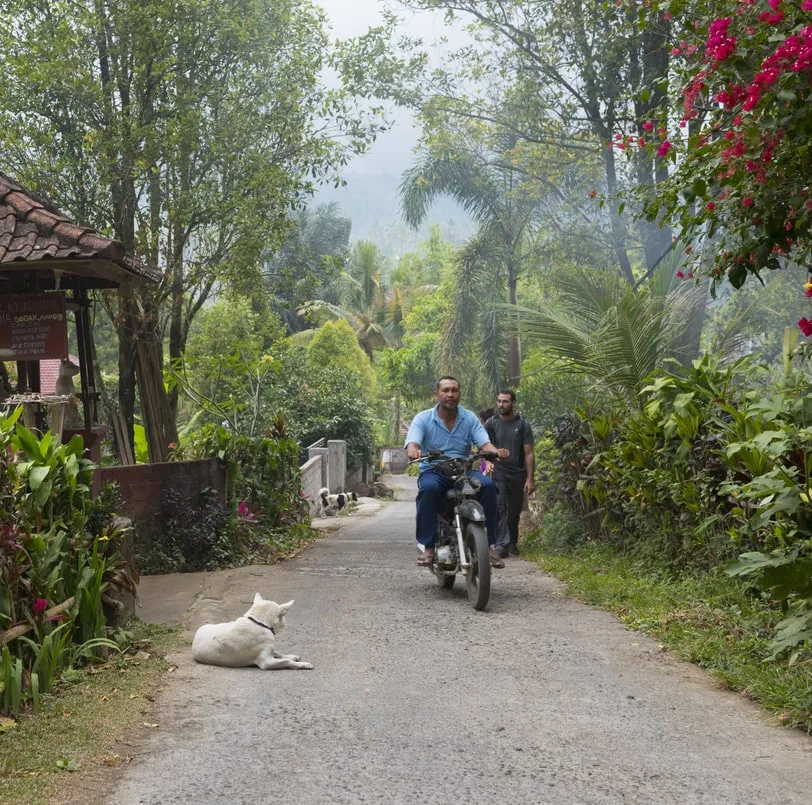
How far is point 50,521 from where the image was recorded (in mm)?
5879

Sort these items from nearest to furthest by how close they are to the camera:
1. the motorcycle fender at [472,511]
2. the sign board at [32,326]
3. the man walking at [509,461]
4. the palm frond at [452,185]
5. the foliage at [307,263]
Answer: the motorcycle fender at [472,511]
the sign board at [32,326]
the man walking at [509,461]
the foliage at [307,263]
the palm frond at [452,185]

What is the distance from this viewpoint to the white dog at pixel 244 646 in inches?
239

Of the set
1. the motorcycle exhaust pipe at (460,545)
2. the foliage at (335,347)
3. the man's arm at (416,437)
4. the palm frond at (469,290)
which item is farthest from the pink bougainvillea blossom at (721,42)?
the foliage at (335,347)

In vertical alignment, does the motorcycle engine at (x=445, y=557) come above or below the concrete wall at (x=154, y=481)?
below

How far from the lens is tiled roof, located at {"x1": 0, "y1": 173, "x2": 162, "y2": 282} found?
8344 mm

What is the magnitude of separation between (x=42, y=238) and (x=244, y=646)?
163 inches

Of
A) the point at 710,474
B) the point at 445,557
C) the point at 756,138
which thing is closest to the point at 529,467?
the point at 445,557

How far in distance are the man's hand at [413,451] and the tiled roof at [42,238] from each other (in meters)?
2.73

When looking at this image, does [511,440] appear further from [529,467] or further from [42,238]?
[42,238]

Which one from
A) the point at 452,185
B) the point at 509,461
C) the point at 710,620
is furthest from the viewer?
the point at 452,185

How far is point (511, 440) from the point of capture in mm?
11984

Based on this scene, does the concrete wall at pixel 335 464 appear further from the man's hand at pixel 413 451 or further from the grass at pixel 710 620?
the man's hand at pixel 413 451

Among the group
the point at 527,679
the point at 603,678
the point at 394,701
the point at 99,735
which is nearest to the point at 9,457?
the point at 99,735

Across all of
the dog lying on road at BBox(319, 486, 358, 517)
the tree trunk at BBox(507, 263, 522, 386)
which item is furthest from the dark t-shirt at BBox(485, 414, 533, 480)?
the tree trunk at BBox(507, 263, 522, 386)
